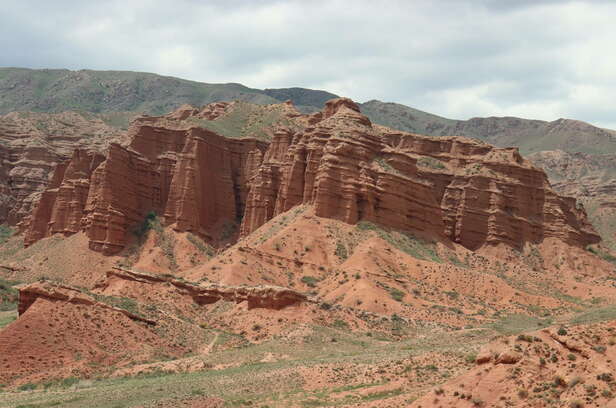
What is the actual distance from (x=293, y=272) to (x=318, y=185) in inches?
460

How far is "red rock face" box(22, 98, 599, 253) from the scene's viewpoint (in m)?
79.2

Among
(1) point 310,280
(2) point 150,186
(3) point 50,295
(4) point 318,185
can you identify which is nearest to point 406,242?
(4) point 318,185

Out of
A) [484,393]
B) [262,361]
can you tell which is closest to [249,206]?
[262,361]

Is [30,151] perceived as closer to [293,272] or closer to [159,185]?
[159,185]

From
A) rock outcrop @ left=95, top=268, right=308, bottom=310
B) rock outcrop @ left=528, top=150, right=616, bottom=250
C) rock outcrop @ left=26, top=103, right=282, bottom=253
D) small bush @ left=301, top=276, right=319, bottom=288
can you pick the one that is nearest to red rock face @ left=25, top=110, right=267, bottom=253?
rock outcrop @ left=26, top=103, right=282, bottom=253

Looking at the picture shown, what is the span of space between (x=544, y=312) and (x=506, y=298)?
11.8ft

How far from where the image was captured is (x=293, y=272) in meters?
70.1

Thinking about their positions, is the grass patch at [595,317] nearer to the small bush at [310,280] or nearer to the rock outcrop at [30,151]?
the small bush at [310,280]

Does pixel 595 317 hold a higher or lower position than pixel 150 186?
lower

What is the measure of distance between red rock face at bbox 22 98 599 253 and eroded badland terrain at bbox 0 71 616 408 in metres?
0.27

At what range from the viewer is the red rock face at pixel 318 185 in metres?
79.2

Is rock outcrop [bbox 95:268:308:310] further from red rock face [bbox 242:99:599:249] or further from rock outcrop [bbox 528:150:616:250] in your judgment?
rock outcrop [bbox 528:150:616:250]

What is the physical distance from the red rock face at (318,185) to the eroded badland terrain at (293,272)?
0.27 meters

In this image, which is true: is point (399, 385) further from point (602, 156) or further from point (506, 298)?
point (602, 156)
